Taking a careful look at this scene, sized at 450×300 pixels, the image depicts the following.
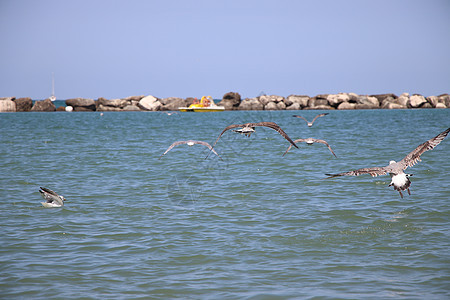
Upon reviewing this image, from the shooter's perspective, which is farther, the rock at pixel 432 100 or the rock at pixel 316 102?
the rock at pixel 432 100

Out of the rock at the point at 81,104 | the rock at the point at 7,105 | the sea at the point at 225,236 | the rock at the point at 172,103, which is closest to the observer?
the sea at the point at 225,236

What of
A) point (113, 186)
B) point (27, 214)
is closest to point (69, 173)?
point (113, 186)

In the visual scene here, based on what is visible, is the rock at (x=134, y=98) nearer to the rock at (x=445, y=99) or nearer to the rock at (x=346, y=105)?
the rock at (x=346, y=105)

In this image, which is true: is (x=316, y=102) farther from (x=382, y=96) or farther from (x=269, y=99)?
(x=382, y=96)

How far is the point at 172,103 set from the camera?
415 feet

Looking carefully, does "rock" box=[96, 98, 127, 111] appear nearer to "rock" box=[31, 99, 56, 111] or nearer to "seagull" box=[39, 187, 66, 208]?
"rock" box=[31, 99, 56, 111]

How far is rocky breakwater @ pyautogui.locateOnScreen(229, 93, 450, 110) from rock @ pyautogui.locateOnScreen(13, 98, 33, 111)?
4989 centimetres

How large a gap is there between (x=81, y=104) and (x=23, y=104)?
14172 millimetres

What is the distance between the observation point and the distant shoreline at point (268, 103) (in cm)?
12081

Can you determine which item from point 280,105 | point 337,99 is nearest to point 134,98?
point 280,105

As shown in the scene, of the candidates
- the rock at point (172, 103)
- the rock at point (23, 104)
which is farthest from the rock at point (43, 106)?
the rock at point (172, 103)

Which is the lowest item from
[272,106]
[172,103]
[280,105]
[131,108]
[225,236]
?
[225,236]

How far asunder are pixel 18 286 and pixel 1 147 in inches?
1139

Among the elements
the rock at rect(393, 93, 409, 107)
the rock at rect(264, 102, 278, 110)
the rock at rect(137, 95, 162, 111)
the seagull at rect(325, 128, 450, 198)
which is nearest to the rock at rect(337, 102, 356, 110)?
the rock at rect(393, 93, 409, 107)
